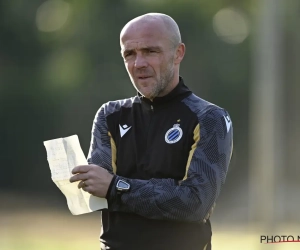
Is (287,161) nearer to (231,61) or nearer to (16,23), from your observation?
(231,61)

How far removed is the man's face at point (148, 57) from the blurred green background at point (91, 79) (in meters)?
14.0

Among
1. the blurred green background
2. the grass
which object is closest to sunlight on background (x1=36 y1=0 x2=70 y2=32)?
the blurred green background

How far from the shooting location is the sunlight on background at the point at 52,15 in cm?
2044

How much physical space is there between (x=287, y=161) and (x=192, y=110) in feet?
48.0

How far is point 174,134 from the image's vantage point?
11.6 feet

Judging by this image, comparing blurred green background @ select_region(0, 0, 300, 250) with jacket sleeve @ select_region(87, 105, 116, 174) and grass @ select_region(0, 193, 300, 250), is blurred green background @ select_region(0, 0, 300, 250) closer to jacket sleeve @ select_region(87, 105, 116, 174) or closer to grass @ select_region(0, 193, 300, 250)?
grass @ select_region(0, 193, 300, 250)

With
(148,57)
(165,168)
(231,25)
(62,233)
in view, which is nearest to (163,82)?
(148,57)

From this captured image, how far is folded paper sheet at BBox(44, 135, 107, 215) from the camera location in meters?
3.47

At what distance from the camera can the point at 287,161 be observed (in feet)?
58.6

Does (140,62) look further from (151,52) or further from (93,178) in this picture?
(93,178)

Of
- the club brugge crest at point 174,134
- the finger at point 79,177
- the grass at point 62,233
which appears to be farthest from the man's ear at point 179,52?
the grass at point 62,233

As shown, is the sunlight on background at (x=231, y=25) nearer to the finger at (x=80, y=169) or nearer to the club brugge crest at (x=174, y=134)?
the club brugge crest at (x=174, y=134)

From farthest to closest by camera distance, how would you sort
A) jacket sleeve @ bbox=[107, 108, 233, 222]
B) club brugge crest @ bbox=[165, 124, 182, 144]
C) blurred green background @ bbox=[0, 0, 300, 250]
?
blurred green background @ bbox=[0, 0, 300, 250], club brugge crest @ bbox=[165, 124, 182, 144], jacket sleeve @ bbox=[107, 108, 233, 222]

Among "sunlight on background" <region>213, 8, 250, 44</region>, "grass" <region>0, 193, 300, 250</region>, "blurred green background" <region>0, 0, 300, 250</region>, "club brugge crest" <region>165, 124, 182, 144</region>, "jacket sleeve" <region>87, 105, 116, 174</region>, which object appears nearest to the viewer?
"club brugge crest" <region>165, 124, 182, 144</region>
